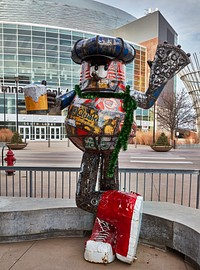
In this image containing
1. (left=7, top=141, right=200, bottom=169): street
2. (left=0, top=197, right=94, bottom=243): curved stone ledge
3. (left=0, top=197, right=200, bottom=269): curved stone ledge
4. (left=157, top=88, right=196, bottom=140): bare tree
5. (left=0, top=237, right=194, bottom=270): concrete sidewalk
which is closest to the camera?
(left=0, top=237, right=194, bottom=270): concrete sidewalk

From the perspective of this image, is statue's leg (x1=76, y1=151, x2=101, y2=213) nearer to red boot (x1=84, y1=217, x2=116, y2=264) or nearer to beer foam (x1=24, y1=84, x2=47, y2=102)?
red boot (x1=84, y1=217, x2=116, y2=264)

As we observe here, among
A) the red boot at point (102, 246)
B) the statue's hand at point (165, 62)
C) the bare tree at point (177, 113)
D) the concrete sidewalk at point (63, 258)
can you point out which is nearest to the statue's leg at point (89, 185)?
the red boot at point (102, 246)

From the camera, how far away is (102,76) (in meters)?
2.61

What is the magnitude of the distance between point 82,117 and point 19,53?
38213mm

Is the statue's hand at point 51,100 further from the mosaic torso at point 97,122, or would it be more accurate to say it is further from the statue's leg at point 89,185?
the statue's leg at point 89,185

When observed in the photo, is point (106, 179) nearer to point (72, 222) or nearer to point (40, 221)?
point (72, 222)

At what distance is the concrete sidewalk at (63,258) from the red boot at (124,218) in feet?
0.61

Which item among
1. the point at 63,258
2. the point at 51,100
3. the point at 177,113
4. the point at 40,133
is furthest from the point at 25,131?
the point at 63,258

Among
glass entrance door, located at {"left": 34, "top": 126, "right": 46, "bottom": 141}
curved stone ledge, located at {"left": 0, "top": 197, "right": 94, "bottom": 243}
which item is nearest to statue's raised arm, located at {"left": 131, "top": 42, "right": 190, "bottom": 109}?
curved stone ledge, located at {"left": 0, "top": 197, "right": 94, "bottom": 243}

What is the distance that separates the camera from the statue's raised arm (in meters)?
2.70

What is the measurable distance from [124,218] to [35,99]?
5.00 ft

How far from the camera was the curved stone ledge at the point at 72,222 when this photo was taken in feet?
8.89

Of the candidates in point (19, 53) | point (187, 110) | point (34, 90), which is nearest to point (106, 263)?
point (34, 90)

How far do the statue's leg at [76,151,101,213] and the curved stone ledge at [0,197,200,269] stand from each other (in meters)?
0.55
